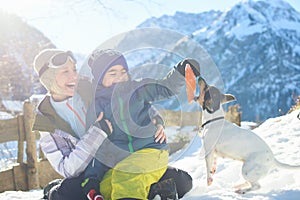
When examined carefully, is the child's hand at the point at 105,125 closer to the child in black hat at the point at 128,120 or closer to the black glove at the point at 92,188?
the child in black hat at the point at 128,120

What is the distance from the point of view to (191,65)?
91.0 inches

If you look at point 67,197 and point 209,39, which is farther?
point 209,39

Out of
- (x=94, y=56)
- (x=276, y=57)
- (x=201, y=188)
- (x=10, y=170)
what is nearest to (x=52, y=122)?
(x=94, y=56)

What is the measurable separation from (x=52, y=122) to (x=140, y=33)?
3.01 feet

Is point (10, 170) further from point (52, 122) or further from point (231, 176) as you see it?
point (231, 176)

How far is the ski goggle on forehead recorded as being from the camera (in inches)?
104

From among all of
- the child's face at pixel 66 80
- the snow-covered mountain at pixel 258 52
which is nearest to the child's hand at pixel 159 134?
the child's face at pixel 66 80

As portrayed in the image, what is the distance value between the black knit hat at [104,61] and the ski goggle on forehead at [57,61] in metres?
0.40

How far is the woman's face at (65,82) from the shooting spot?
261 cm

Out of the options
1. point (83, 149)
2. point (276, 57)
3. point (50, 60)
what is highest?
point (50, 60)

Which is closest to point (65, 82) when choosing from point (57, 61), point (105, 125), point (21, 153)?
point (57, 61)

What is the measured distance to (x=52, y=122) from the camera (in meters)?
2.59

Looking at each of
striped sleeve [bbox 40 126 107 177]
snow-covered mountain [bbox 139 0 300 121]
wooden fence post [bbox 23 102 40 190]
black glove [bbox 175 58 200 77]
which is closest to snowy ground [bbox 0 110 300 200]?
black glove [bbox 175 58 200 77]

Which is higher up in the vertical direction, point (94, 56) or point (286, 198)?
point (94, 56)
